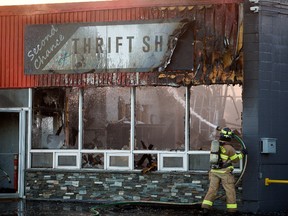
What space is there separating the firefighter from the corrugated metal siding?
2.24 meters

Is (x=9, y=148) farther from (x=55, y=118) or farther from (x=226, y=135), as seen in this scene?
(x=226, y=135)

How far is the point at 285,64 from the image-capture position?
46.8 feet

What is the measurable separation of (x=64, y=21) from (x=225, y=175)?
17.8 feet

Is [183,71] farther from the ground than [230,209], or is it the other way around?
[183,71]

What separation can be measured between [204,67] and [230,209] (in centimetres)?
320

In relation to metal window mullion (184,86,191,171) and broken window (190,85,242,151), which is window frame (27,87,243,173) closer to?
metal window mullion (184,86,191,171)

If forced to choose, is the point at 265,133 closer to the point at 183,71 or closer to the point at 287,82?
the point at 287,82

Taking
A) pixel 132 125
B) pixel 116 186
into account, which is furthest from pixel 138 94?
pixel 116 186

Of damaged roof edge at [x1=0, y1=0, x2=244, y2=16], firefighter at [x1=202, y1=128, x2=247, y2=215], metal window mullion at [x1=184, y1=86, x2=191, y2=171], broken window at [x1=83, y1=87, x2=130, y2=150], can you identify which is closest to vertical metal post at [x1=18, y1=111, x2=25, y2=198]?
broken window at [x1=83, y1=87, x2=130, y2=150]

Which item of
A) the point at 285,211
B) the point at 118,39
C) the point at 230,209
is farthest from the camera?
the point at 118,39

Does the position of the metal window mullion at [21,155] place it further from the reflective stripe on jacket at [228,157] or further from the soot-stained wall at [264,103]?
the soot-stained wall at [264,103]

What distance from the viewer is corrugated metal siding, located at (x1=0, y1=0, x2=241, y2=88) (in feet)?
48.2

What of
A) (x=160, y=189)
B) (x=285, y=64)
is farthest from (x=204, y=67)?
(x=160, y=189)

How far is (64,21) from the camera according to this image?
50.7ft
